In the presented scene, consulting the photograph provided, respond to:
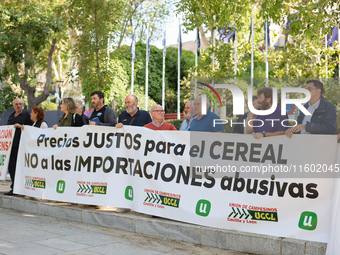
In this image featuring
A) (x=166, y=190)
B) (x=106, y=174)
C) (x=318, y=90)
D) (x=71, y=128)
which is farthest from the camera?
(x=71, y=128)

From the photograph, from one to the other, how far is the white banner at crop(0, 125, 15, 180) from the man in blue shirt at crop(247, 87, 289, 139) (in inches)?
214

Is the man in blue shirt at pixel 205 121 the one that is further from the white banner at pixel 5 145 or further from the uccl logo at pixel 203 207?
the white banner at pixel 5 145

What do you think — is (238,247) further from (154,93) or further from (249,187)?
(154,93)

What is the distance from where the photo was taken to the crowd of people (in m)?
5.55

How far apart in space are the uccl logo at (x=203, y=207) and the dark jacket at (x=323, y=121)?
5.50ft

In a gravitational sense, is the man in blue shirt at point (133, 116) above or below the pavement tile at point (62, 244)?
above

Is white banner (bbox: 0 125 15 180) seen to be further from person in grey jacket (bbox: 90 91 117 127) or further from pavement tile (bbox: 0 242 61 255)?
pavement tile (bbox: 0 242 61 255)

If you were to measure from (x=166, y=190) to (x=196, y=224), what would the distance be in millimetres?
701

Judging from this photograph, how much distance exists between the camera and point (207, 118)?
6789mm

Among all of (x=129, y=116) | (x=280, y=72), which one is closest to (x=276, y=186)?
(x=129, y=116)

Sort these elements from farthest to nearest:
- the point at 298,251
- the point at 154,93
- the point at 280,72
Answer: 1. the point at 154,93
2. the point at 280,72
3. the point at 298,251

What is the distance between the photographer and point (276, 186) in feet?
17.8

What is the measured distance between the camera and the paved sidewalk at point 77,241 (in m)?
5.57

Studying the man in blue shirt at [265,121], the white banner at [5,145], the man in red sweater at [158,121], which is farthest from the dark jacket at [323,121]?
the white banner at [5,145]
